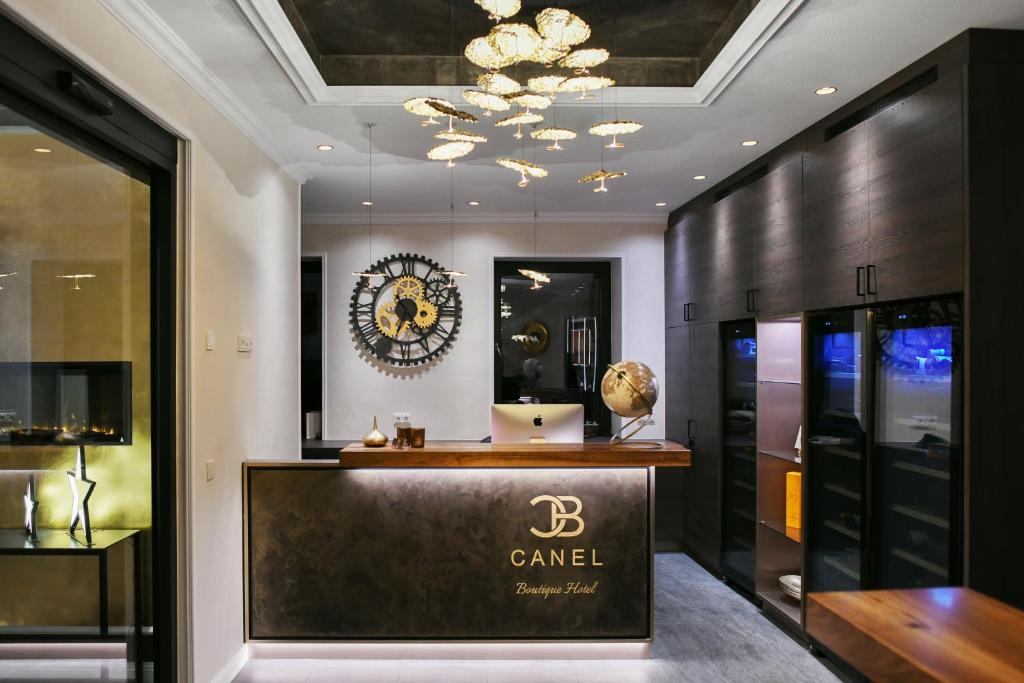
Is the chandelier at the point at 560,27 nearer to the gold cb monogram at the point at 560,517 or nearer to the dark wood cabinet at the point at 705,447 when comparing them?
the gold cb monogram at the point at 560,517

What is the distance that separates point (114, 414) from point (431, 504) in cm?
151

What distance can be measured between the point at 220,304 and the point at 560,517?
76.7 inches

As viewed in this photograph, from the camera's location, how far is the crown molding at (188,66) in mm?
2393

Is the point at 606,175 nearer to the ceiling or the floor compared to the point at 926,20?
nearer to the floor

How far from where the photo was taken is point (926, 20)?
8.14 ft

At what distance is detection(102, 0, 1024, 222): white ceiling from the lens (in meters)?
2.49

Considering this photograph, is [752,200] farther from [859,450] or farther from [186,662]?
[186,662]

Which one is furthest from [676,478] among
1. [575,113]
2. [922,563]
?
[575,113]

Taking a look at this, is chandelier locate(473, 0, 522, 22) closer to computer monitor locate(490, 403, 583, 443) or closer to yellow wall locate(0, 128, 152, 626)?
yellow wall locate(0, 128, 152, 626)

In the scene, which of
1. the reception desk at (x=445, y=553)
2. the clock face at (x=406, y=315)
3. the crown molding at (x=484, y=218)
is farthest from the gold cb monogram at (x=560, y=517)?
the crown molding at (x=484, y=218)

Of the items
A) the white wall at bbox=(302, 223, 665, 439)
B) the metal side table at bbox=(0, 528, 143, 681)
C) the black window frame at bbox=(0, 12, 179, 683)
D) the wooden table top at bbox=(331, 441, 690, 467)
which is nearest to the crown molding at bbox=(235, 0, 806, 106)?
the black window frame at bbox=(0, 12, 179, 683)

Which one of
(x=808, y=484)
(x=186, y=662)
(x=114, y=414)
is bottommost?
(x=186, y=662)

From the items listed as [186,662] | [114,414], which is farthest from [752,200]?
[186,662]

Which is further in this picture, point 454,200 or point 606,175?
point 454,200
